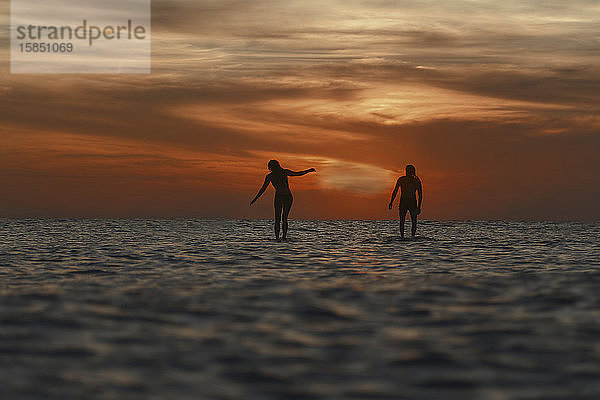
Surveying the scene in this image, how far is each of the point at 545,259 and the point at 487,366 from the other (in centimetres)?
1107

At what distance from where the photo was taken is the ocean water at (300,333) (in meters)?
5.01

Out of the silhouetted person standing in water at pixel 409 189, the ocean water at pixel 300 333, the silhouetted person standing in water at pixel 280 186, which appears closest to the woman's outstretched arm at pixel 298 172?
the silhouetted person standing in water at pixel 280 186

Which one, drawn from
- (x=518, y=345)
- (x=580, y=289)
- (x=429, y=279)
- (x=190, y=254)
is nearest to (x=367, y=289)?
(x=429, y=279)

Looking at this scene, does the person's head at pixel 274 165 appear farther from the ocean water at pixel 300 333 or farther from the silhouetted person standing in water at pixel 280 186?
the ocean water at pixel 300 333

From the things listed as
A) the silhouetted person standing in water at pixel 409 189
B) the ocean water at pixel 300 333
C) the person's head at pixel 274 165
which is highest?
the person's head at pixel 274 165

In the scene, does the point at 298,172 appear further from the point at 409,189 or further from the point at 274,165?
the point at 409,189

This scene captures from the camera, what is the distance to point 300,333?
22.7ft

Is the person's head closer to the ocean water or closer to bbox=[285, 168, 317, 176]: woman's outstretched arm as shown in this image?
bbox=[285, 168, 317, 176]: woman's outstretched arm

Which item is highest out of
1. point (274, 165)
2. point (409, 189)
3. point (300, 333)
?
point (274, 165)

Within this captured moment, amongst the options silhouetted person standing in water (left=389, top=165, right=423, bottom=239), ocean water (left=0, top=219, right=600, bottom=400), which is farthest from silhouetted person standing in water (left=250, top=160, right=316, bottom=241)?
ocean water (left=0, top=219, right=600, bottom=400)

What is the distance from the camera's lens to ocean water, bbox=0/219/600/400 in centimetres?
501

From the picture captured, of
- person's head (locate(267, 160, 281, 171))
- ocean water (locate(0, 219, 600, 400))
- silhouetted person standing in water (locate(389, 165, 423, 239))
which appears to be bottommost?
ocean water (locate(0, 219, 600, 400))

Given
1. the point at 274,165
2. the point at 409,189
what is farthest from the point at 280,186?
the point at 409,189

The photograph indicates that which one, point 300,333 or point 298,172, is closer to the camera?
point 300,333
